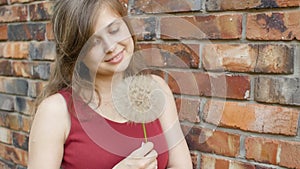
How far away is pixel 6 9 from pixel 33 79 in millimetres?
346

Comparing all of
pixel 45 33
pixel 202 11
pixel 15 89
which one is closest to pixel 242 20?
pixel 202 11

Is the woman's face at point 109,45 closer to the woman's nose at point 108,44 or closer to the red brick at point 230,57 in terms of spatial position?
the woman's nose at point 108,44

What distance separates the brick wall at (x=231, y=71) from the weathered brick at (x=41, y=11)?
0.38 metres

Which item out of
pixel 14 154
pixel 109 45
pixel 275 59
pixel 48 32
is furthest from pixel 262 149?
pixel 14 154

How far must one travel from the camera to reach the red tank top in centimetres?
105

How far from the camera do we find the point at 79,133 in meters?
1.07

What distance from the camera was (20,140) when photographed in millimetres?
1680

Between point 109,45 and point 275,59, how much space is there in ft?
1.34

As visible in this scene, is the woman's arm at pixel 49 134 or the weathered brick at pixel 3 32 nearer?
the woman's arm at pixel 49 134

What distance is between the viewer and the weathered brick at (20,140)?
5.41ft

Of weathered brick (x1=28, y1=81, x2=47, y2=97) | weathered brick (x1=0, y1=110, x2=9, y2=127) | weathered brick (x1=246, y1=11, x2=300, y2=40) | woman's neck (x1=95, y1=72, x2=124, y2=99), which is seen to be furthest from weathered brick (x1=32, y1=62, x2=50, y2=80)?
weathered brick (x1=246, y1=11, x2=300, y2=40)

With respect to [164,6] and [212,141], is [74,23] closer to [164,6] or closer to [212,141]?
[164,6]

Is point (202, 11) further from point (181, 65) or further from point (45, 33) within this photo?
point (45, 33)

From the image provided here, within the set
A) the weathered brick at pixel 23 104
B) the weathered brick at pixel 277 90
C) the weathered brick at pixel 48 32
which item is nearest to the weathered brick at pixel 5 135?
the weathered brick at pixel 23 104
